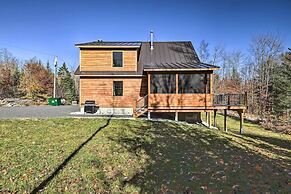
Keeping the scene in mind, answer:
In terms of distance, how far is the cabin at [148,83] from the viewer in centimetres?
1593

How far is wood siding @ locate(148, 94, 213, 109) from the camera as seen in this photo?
52.2ft

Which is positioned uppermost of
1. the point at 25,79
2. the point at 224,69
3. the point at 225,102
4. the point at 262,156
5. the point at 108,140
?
the point at 224,69

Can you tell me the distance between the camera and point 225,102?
53.2ft

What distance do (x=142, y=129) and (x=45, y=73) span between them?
32427 mm

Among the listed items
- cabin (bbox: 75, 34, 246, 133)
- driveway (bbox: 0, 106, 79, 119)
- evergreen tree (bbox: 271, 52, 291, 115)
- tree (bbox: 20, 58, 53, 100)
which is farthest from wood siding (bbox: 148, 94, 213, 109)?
tree (bbox: 20, 58, 53, 100)

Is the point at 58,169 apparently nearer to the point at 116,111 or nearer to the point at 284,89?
the point at 116,111

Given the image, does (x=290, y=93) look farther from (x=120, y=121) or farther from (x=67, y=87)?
(x=67, y=87)

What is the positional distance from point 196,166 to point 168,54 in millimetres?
13979

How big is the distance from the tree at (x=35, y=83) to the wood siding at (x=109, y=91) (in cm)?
2025

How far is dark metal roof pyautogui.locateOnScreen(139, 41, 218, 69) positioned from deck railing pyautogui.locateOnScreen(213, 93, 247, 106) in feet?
11.7

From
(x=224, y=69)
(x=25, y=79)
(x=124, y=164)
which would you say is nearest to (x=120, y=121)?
(x=124, y=164)

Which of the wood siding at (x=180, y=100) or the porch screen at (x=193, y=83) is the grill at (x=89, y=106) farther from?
the porch screen at (x=193, y=83)

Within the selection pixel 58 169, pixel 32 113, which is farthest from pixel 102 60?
pixel 58 169

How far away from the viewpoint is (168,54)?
20.2 m
